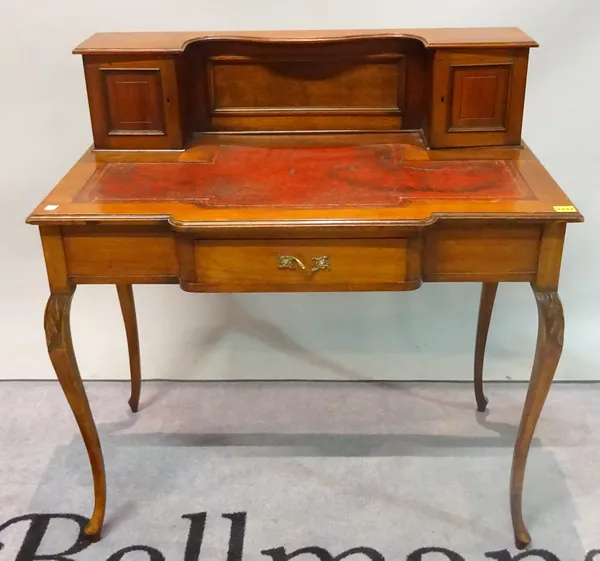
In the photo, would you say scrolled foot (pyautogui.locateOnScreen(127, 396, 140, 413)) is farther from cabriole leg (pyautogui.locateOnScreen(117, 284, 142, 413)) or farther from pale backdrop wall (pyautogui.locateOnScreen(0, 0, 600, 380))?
pale backdrop wall (pyautogui.locateOnScreen(0, 0, 600, 380))

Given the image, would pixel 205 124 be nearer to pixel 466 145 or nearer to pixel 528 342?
pixel 466 145

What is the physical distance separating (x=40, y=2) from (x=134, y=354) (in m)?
1.01

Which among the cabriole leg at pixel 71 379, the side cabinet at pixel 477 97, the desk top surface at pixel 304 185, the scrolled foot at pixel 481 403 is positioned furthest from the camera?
the scrolled foot at pixel 481 403

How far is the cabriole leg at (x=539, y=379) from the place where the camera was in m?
1.53

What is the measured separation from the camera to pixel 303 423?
2189mm

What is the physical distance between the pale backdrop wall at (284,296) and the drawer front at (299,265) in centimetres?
92

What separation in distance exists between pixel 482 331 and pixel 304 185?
2.77 ft

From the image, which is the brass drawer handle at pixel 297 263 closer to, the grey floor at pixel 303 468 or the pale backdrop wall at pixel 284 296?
the grey floor at pixel 303 468

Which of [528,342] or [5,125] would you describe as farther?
[528,342]

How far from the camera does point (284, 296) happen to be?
8.16 feet

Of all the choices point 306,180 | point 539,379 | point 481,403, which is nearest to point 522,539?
point 539,379

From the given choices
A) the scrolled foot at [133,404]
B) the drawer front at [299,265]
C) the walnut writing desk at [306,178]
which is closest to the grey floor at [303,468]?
the scrolled foot at [133,404]

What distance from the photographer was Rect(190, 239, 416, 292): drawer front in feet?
4.80

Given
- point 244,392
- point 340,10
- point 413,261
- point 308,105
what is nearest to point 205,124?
point 308,105
